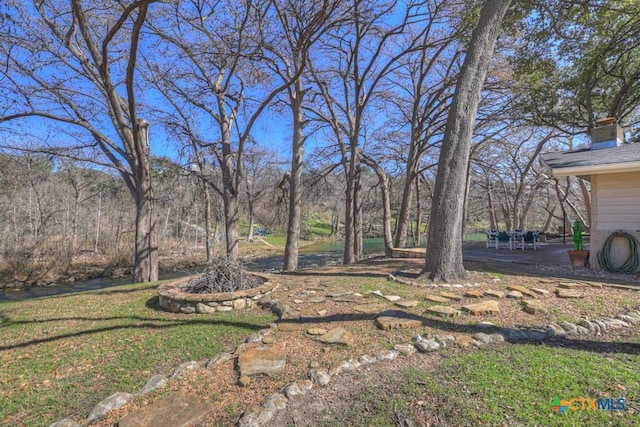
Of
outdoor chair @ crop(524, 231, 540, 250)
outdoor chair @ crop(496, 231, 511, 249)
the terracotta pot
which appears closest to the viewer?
the terracotta pot

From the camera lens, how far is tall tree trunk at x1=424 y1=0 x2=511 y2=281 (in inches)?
181

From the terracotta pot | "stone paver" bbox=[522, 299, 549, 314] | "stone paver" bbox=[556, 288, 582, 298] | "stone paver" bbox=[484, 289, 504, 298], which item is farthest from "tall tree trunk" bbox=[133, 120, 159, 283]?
the terracotta pot

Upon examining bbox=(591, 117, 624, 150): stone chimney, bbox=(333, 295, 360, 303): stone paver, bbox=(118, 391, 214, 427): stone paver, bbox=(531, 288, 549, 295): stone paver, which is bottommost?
bbox=(118, 391, 214, 427): stone paver

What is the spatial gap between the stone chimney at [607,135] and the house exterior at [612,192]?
73 cm

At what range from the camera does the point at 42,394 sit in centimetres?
225

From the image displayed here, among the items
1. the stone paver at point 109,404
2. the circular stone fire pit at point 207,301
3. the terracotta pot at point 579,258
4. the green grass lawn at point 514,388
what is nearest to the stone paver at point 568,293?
the green grass lawn at point 514,388

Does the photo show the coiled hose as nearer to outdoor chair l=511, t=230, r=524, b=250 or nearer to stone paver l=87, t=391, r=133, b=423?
outdoor chair l=511, t=230, r=524, b=250

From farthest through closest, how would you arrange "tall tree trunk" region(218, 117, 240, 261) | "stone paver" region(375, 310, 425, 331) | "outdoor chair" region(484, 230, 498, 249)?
"outdoor chair" region(484, 230, 498, 249) < "tall tree trunk" region(218, 117, 240, 261) < "stone paver" region(375, 310, 425, 331)

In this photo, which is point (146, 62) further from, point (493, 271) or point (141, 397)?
point (493, 271)

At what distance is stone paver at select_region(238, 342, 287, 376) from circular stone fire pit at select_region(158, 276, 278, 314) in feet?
4.88

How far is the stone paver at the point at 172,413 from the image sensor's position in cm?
180

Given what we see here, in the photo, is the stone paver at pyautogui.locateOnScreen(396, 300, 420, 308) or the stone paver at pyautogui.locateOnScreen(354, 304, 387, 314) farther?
the stone paver at pyautogui.locateOnScreen(396, 300, 420, 308)

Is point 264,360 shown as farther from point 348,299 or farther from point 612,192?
point 612,192

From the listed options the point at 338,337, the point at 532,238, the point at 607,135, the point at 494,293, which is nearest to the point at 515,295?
the point at 494,293
